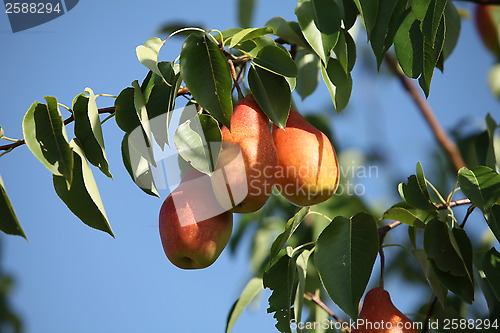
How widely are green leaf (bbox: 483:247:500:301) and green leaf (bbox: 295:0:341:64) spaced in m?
0.48

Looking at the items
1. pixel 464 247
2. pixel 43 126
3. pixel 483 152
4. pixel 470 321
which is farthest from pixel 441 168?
pixel 43 126

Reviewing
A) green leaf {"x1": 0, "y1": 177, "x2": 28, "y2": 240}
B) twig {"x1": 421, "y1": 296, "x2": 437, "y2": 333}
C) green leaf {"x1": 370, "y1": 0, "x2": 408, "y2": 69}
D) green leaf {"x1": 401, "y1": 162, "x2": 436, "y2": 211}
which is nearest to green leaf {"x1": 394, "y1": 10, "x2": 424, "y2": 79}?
green leaf {"x1": 370, "y1": 0, "x2": 408, "y2": 69}

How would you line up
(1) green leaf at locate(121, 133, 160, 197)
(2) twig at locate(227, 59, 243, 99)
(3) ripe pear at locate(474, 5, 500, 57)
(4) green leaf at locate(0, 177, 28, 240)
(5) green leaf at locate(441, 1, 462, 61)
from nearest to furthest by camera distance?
(4) green leaf at locate(0, 177, 28, 240), (1) green leaf at locate(121, 133, 160, 197), (2) twig at locate(227, 59, 243, 99), (5) green leaf at locate(441, 1, 462, 61), (3) ripe pear at locate(474, 5, 500, 57)

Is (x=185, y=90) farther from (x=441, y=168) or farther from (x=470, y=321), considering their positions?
(x=441, y=168)

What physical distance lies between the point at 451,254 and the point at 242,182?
17.3 inches

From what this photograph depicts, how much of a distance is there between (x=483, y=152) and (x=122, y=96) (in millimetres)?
965

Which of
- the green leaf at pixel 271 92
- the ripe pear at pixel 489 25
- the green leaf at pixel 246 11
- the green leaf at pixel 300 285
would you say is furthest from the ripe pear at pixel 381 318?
the ripe pear at pixel 489 25

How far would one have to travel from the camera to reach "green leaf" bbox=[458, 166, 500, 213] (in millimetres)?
1254

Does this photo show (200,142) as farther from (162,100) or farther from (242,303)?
(242,303)

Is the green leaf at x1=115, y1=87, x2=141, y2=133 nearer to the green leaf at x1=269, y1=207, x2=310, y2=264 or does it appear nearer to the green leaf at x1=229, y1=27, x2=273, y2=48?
the green leaf at x1=229, y1=27, x2=273, y2=48

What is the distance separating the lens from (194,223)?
1.25 m

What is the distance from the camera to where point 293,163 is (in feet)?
4.25

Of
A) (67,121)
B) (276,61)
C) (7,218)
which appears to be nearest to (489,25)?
(276,61)

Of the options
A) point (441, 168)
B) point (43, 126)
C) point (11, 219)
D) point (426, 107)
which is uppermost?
point (43, 126)
